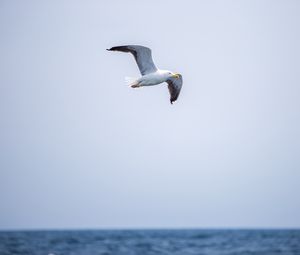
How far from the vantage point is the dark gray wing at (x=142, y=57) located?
603 inches

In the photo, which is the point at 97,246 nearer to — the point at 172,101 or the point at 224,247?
the point at 224,247

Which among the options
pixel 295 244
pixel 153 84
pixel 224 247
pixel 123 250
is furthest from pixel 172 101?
pixel 295 244

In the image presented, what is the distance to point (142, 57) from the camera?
15.6 metres

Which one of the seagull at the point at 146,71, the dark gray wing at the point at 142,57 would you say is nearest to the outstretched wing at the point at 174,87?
the seagull at the point at 146,71

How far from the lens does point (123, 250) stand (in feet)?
108

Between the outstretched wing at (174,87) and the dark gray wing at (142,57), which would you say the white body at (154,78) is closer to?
the dark gray wing at (142,57)

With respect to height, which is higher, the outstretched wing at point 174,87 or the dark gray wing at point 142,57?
the dark gray wing at point 142,57

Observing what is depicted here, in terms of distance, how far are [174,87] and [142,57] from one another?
1223mm

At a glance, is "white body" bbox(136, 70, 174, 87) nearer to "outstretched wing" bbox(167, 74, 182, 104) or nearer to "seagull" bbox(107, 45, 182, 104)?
"seagull" bbox(107, 45, 182, 104)

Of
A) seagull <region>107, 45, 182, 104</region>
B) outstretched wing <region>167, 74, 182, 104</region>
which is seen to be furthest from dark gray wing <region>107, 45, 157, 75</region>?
outstretched wing <region>167, 74, 182, 104</region>

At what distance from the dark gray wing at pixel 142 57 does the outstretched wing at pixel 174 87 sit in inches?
27.3

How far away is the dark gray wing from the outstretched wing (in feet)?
2.27

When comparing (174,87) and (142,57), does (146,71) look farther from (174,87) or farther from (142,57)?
(174,87)

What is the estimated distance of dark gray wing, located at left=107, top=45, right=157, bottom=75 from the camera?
15328 mm
